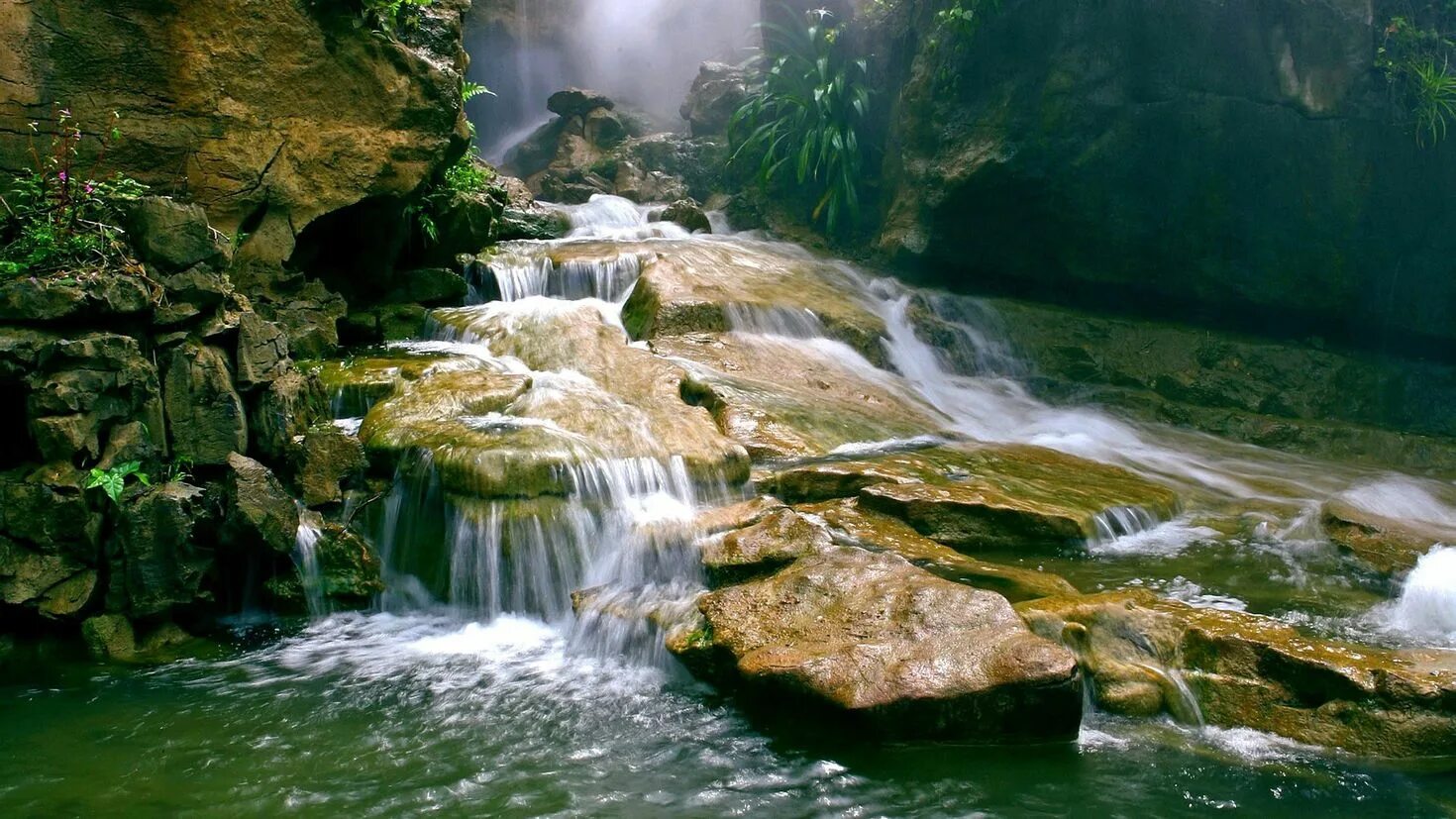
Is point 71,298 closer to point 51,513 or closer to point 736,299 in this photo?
point 51,513

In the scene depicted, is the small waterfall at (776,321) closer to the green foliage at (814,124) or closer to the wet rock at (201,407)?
the green foliage at (814,124)

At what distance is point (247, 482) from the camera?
198 inches

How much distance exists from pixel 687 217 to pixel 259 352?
8.63 meters

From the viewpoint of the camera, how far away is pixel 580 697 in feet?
14.0

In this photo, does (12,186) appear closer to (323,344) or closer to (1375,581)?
(323,344)

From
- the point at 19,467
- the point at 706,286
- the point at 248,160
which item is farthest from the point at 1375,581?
the point at 248,160

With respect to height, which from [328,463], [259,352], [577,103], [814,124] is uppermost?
[577,103]

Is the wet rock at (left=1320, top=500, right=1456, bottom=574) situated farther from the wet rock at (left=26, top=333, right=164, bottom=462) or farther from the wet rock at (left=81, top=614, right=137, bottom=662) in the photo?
the wet rock at (left=26, top=333, right=164, bottom=462)

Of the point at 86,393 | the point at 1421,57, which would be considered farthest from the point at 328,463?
the point at 1421,57

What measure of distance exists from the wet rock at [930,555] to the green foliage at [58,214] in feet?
14.7

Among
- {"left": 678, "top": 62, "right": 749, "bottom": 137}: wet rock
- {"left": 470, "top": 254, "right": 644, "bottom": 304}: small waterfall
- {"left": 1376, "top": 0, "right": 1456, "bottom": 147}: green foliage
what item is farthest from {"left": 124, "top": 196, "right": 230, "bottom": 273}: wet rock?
{"left": 678, "top": 62, "right": 749, "bottom": 137}: wet rock

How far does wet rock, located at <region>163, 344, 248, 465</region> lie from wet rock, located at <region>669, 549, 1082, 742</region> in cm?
294

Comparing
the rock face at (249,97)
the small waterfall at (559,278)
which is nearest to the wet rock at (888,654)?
the rock face at (249,97)

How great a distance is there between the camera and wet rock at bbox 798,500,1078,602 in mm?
4672
